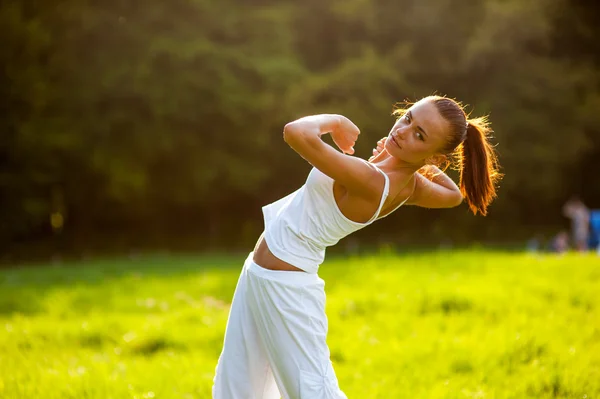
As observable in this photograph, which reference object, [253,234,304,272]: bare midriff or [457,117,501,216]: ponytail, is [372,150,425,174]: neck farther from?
[253,234,304,272]: bare midriff

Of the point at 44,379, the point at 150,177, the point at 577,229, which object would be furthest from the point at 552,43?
the point at 44,379

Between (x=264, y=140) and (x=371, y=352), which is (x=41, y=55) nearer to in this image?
(x=264, y=140)

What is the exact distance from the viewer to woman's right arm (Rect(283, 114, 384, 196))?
9.16ft

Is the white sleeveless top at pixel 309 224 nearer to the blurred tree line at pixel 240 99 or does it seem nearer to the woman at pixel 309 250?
the woman at pixel 309 250

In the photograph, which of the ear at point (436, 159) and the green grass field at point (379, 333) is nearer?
the ear at point (436, 159)

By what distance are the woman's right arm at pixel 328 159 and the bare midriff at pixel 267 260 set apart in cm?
49

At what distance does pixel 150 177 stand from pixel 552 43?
63.9 feet

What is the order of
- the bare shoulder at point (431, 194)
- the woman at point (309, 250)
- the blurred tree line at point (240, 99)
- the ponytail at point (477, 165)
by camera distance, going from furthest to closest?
the blurred tree line at point (240, 99)
the bare shoulder at point (431, 194)
the ponytail at point (477, 165)
the woman at point (309, 250)

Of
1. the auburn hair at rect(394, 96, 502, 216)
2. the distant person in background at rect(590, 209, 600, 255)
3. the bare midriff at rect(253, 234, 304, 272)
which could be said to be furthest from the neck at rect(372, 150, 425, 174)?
the distant person in background at rect(590, 209, 600, 255)

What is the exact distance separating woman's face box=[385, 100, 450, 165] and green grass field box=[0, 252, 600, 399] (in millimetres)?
2163

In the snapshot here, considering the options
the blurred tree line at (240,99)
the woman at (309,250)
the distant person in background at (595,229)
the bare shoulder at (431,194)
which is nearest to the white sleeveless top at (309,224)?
the woman at (309,250)

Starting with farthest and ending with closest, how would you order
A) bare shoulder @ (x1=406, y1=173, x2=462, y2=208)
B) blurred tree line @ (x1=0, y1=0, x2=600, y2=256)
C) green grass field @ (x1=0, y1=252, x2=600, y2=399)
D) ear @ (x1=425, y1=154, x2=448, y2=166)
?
blurred tree line @ (x1=0, y1=0, x2=600, y2=256) < green grass field @ (x1=0, y1=252, x2=600, y2=399) < bare shoulder @ (x1=406, y1=173, x2=462, y2=208) < ear @ (x1=425, y1=154, x2=448, y2=166)

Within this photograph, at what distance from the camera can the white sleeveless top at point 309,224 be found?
2996mm

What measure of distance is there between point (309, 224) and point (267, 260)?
279mm
